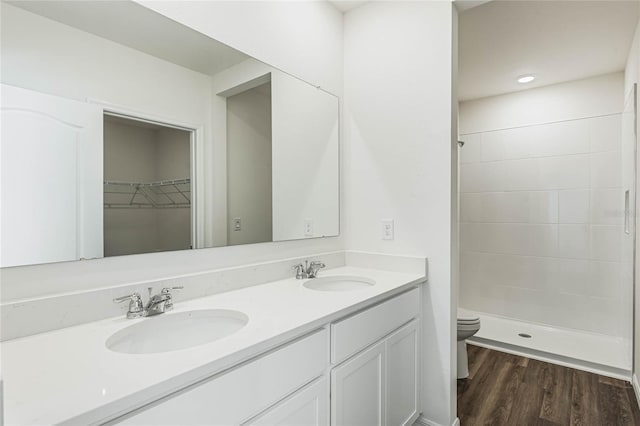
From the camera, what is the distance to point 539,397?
211 cm

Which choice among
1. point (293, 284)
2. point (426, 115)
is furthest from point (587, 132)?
point (293, 284)

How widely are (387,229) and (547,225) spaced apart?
7.05 ft

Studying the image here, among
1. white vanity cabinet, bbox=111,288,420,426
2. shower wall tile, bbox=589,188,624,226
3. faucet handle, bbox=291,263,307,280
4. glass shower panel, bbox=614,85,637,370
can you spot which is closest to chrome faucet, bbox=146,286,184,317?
white vanity cabinet, bbox=111,288,420,426

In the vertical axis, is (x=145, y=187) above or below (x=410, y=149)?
below

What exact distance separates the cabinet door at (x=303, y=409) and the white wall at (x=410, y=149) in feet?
2.82

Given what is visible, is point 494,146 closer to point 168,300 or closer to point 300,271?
point 300,271

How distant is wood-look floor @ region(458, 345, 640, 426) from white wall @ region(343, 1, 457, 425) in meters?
0.43

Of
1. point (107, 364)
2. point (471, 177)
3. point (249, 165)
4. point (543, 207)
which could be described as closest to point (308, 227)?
point (249, 165)

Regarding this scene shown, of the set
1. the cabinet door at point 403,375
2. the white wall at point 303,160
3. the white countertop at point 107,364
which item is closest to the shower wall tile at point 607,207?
the cabinet door at point 403,375

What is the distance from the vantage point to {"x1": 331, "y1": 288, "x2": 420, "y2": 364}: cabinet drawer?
1.21 m

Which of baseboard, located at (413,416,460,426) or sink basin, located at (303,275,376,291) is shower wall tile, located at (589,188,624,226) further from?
sink basin, located at (303,275,376,291)

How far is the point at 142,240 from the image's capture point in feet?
3.97

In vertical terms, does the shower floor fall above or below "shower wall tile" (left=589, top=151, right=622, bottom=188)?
below

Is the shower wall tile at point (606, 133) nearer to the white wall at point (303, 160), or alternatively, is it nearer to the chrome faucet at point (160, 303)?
the white wall at point (303, 160)
